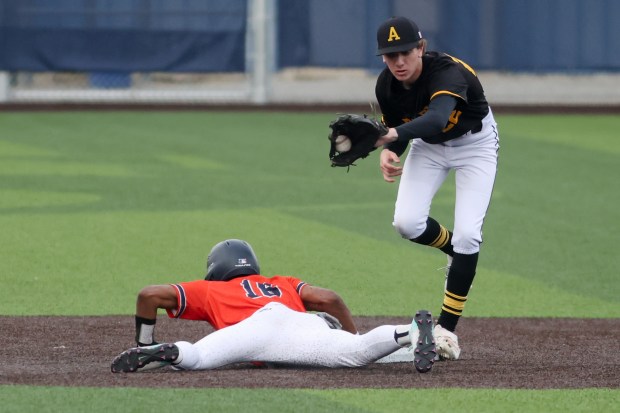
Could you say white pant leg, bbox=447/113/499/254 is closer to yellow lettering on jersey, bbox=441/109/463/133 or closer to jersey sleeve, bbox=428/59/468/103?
yellow lettering on jersey, bbox=441/109/463/133

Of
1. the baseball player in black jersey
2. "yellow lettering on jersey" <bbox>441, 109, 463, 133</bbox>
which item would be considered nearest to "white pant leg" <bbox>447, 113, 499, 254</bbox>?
the baseball player in black jersey

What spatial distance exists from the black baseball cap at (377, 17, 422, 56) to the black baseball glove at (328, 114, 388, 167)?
1.51 ft

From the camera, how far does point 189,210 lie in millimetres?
12250

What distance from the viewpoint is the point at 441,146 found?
727 cm

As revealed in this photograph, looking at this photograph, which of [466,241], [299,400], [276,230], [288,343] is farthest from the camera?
[276,230]

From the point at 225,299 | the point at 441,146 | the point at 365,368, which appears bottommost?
the point at 365,368

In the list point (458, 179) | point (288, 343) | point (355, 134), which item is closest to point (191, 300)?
point (288, 343)

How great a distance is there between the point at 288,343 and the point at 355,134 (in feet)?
3.62

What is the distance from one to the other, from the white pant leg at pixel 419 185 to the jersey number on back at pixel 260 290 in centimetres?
106

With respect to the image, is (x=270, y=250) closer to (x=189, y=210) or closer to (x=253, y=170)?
(x=189, y=210)

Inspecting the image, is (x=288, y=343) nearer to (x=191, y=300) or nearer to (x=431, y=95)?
(x=191, y=300)

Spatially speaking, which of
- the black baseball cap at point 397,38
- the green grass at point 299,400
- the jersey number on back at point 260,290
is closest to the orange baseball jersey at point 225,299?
the jersey number on back at point 260,290

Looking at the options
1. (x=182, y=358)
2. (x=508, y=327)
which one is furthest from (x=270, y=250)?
(x=182, y=358)

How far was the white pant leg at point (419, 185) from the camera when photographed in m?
7.26
